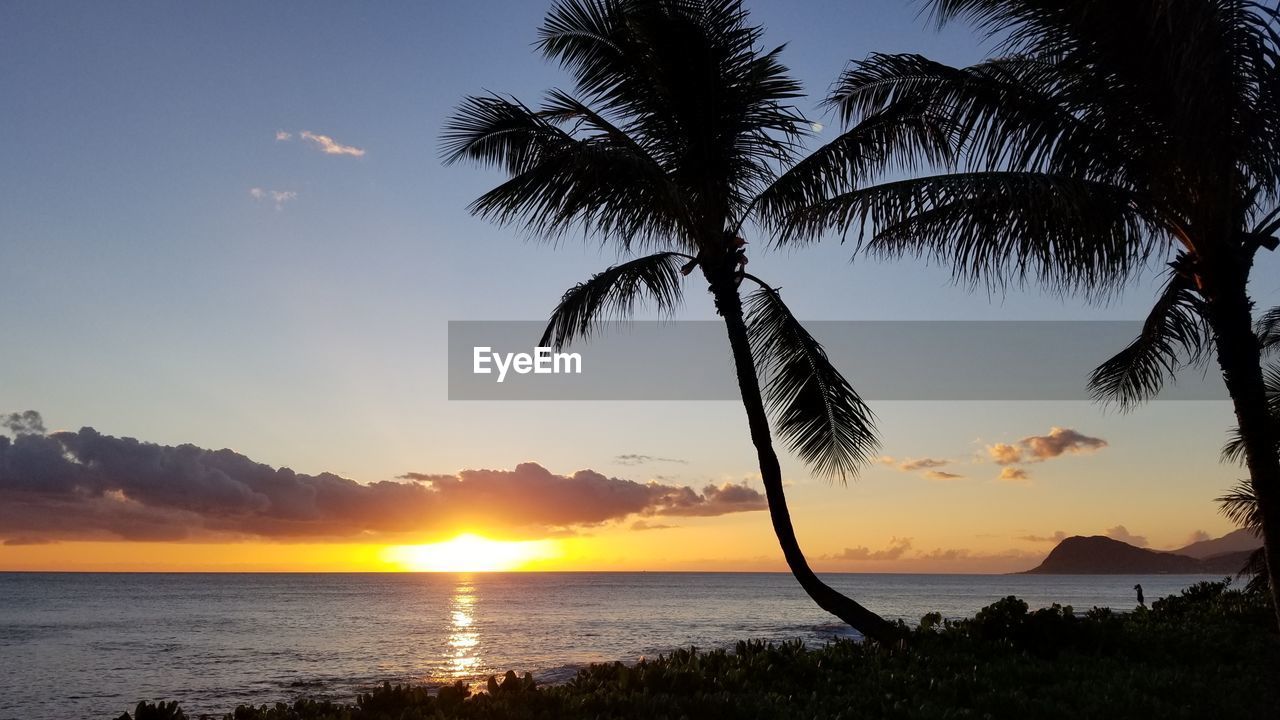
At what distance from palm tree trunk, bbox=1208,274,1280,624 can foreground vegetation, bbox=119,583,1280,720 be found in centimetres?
182

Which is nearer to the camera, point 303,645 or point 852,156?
point 852,156

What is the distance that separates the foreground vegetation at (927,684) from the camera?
7.88 meters

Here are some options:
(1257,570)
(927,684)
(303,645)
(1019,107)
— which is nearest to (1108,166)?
(1019,107)

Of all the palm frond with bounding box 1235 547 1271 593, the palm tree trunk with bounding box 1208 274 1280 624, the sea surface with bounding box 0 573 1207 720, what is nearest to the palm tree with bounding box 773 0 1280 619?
the palm tree trunk with bounding box 1208 274 1280 624

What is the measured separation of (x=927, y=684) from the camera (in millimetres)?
9031

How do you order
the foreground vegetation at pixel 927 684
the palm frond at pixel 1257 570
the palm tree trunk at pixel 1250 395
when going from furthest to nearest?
the palm frond at pixel 1257 570 < the palm tree trunk at pixel 1250 395 < the foreground vegetation at pixel 927 684

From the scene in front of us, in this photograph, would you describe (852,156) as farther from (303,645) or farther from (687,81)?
(303,645)

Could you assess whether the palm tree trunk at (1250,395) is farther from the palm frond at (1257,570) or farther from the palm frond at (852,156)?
the palm frond at (1257,570)

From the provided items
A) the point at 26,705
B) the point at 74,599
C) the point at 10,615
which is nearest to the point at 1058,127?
the point at 26,705

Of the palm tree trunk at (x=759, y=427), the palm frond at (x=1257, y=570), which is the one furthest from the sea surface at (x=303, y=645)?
the palm frond at (x=1257, y=570)

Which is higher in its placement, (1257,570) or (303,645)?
(1257,570)

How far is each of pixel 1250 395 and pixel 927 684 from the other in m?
4.57

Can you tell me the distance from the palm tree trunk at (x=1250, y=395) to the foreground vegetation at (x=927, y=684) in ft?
5.96

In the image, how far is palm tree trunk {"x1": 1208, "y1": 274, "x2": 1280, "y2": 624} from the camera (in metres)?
9.02
